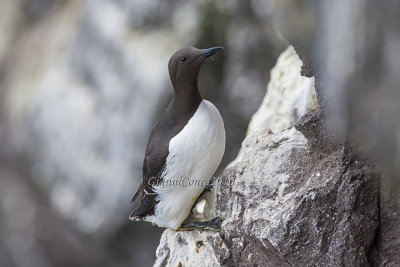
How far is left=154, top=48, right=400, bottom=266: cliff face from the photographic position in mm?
3023

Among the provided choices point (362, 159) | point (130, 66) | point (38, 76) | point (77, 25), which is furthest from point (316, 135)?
point (38, 76)

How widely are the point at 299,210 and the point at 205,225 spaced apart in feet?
2.88

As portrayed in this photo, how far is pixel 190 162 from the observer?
3.81 m

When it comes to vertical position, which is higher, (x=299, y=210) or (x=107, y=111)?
(x=299, y=210)

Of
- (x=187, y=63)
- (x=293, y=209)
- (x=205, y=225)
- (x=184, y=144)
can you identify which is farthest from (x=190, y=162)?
(x=293, y=209)

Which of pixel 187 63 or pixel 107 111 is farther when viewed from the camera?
pixel 107 111

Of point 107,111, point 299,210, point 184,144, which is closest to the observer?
point 299,210

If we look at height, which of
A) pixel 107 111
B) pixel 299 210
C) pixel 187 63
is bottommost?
pixel 107 111

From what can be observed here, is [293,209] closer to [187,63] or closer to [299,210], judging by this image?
[299,210]

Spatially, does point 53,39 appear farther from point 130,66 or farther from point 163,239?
point 163,239

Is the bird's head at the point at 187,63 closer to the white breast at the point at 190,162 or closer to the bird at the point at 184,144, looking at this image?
the bird at the point at 184,144

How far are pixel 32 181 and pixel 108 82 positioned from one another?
2.28 metres

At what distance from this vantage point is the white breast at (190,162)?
3.77m

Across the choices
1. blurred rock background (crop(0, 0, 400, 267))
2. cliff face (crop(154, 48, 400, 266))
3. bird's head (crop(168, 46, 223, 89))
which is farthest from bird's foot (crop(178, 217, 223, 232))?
blurred rock background (crop(0, 0, 400, 267))
